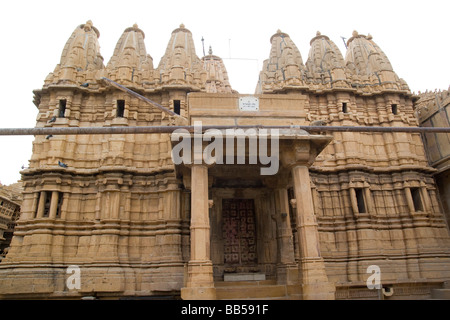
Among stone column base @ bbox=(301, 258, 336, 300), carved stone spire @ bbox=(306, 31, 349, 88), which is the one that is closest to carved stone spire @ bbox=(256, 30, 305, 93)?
carved stone spire @ bbox=(306, 31, 349, 88)

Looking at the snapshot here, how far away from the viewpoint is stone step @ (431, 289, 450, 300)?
12.5 m

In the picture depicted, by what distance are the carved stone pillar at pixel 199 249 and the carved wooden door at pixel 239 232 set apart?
16.1 ft

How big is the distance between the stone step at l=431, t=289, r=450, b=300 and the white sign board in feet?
33.4

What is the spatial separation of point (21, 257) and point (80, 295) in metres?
3.11

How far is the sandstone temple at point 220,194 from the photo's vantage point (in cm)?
1167

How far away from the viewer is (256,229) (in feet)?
48.6

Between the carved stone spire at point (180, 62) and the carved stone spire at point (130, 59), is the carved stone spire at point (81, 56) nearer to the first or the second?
the carved stone spire at point (130, 59)

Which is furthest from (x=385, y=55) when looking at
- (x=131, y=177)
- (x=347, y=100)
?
(x=131, y=177)

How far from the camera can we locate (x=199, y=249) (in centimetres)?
963

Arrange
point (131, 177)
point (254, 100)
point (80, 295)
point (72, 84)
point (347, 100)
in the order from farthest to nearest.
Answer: point (347, 100), point (72, 84), point (131, 177), point (80, 295), point (254, 100)

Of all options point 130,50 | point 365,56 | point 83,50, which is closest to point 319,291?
point 130,50

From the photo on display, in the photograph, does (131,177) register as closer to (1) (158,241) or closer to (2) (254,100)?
(1) (158,241)

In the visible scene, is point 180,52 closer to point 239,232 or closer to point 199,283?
point 239,232
